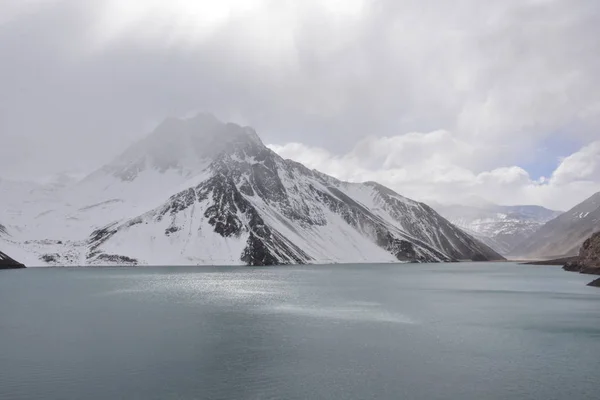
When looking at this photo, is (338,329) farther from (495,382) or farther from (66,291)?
(66,291)

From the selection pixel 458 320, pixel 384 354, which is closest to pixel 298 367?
pixel 384 354

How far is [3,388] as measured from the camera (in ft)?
138

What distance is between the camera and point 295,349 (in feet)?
191

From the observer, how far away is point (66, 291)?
412ft

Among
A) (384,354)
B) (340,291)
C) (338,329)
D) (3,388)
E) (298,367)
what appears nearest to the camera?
(3,388)

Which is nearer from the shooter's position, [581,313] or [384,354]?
[384,354]

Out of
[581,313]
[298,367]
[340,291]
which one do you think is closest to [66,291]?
[340,291]

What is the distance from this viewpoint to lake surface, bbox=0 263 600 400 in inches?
1692

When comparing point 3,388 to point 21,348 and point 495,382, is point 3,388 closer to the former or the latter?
point 21,348

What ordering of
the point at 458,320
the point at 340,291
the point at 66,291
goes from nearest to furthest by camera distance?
the point at 458,320 → the point at 66,291 → the point at 340,291

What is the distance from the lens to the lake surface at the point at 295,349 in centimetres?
4297

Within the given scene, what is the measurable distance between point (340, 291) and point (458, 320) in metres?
54.5

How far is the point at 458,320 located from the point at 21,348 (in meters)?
64.1

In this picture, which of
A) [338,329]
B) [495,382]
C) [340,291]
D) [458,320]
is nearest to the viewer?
[495,382]
